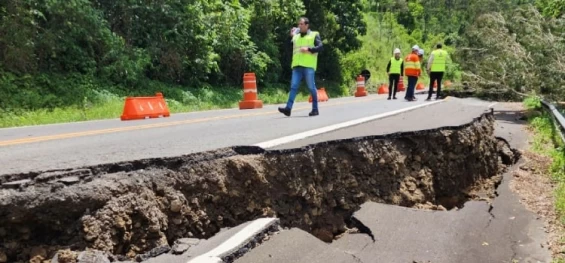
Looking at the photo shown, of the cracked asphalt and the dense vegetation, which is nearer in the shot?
the cracked asphalt

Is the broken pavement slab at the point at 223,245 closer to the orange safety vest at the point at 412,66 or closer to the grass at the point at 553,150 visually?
the grass at the point at 553,150

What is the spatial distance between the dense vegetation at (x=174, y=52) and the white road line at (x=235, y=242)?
839 centimetres

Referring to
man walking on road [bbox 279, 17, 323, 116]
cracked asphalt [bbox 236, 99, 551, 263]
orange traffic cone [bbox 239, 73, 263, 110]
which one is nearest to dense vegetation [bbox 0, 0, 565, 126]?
orange traffic cone [bbox 239, 73, 263, 110]

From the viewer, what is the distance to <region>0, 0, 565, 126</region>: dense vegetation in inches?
525

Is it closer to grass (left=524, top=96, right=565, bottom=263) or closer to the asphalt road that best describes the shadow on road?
grass (left=524, top=96, right=565, bottom=263)

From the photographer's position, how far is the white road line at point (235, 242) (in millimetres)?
3527

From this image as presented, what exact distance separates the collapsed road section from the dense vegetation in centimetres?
748

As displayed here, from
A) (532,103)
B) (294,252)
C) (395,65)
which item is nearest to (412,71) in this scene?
(395,65)

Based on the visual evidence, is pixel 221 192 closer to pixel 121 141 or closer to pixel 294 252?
pixel 294 252

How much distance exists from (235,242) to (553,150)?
8.42 meters

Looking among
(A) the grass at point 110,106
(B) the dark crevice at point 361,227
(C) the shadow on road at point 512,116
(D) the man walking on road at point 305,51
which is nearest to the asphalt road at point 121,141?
(D) the man walking on road at point 305,51

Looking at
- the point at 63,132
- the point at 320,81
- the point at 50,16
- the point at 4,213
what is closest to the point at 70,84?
the point at 50,16

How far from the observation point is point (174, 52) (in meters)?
18.3

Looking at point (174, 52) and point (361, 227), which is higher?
point (174, 52)
